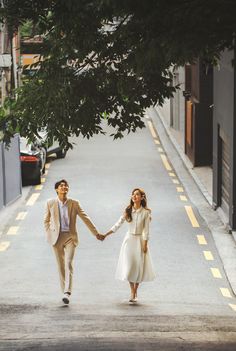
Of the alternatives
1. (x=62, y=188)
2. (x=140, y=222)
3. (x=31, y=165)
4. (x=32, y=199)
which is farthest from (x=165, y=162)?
Result: (x=62, y=188)

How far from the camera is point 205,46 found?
1009 cm

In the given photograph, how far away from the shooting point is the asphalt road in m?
11.3

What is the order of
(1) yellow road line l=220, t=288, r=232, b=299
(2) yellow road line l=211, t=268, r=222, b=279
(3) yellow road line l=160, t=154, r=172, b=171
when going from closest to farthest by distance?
(1) yellow road line l=220, t=288, r=232, b=299 → (2) yellow road line l=211, t=268, r=222, b=279 → (3) yellow road line l=160, t=154, r=172, b=171

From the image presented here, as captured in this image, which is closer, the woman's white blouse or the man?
the man

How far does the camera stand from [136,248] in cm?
1497

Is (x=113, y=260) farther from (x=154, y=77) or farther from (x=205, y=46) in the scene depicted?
(x=205, y=46)

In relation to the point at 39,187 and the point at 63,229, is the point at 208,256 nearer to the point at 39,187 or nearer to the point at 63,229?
the point at 63,229

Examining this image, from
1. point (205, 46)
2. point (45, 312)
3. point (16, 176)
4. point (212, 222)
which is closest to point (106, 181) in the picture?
point (16, 176)

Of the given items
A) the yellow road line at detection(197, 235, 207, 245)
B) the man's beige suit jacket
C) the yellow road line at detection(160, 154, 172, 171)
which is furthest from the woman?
the yellow road line at detection(160, 154, 172, 171)

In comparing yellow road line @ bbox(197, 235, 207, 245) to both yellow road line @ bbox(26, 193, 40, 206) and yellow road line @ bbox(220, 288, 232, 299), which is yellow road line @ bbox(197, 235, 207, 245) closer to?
yellow road line @ bbox(220, 288, 232, 299)

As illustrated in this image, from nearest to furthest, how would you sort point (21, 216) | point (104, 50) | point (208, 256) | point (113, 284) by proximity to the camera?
point (104, 50) → point (113, 284) → point (208, 256) → point (21, 216)

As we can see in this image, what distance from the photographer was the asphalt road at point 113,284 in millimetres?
11337

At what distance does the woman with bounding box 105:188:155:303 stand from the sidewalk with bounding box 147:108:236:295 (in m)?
2.62

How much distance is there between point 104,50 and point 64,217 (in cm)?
286
